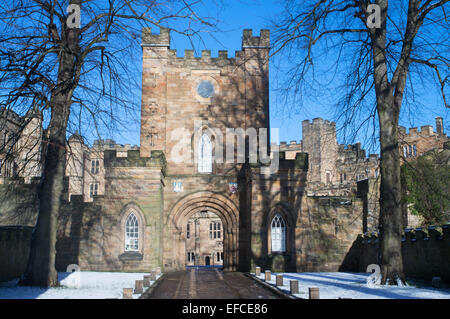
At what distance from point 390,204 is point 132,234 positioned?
495 inches

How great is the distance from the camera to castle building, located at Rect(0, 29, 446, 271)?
2277 cm

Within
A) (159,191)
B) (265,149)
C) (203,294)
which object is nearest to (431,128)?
(265,149)

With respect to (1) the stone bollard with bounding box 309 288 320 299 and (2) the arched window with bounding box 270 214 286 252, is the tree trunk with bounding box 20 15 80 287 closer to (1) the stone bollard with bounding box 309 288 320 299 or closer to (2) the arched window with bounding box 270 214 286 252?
(1) the stone bollard with bounding box 309 288 320 299

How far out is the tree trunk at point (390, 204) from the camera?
48.6 ft

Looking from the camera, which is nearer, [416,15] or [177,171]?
[416,15]

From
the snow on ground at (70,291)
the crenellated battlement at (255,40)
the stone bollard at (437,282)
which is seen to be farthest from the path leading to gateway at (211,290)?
the crenellated battlement at (255,40)

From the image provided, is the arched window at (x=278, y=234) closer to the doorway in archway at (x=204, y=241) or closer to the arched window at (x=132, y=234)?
the arched window at (x=132, y=234)

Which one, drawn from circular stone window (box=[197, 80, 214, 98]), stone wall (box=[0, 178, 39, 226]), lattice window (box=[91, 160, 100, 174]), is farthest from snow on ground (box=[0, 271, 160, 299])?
lattice window (box=[91, 160, 100, 174])

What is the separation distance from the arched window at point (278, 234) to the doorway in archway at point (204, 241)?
3759 centimetres

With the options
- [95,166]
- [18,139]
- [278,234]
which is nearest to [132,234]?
[278,234]
